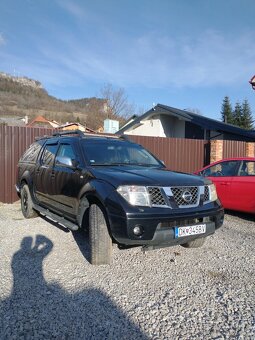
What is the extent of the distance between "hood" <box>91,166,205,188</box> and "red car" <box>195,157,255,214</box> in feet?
9.17

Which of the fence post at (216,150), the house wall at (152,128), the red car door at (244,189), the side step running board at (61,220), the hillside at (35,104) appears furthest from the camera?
the hillside at (35,104)

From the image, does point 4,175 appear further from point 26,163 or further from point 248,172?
point 248,172

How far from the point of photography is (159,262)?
431 centimetres

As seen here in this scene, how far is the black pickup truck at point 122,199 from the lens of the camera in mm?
3588

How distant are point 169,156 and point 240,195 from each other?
5.08m

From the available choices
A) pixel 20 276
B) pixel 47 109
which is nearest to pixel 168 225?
pixel 20 276

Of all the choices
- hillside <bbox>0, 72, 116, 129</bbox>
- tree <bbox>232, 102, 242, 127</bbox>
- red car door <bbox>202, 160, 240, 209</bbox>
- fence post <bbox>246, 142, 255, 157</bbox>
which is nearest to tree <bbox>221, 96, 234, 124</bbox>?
tree <bbox>232, 102, 242, 127</bbox>

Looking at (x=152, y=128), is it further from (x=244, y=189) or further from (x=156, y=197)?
(x=156, y=197)

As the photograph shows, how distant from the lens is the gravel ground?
272cm

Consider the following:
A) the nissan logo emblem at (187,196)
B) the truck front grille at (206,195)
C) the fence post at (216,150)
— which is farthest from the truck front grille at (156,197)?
the fence post at (216,150)

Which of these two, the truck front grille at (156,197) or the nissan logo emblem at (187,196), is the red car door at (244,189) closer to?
the nissan logo emblem at (187,196)

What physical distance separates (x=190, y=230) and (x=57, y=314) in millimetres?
1844

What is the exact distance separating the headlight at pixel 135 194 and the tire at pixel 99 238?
0.47m

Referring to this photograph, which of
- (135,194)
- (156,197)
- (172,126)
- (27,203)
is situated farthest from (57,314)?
(172,126)
